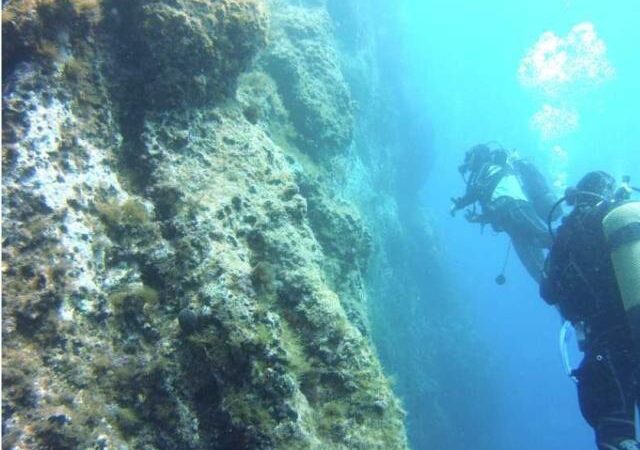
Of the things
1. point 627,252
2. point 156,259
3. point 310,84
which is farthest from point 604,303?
point 310,84

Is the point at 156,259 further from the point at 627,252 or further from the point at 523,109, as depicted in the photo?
the point at 523,109

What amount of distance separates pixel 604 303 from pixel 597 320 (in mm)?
207

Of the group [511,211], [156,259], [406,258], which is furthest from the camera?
[406,258]

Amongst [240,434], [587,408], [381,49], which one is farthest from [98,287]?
[381,49]

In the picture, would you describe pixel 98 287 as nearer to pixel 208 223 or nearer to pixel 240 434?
pixel 208 223

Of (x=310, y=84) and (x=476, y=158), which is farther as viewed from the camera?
(x=476, y=158)

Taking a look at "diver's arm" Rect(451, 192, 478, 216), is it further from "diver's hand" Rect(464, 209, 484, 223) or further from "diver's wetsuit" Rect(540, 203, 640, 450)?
"diver's wetsuit" Rect(540, 203, 640, 450)

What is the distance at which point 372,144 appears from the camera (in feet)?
51.3

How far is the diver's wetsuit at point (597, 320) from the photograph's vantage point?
4074mm

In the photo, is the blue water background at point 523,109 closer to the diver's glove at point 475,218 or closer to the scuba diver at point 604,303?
the diver's glove at point 475,218

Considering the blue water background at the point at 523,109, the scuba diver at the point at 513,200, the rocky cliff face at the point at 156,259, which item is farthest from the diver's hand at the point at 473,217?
the blue water background at the point at 523,109

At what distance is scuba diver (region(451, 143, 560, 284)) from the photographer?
7.64 meters

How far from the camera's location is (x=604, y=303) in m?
4.47

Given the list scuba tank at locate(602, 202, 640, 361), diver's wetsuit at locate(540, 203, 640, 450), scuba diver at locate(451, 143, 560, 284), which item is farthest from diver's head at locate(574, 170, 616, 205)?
scuba diver at locate(451, 143, 560, 284)
